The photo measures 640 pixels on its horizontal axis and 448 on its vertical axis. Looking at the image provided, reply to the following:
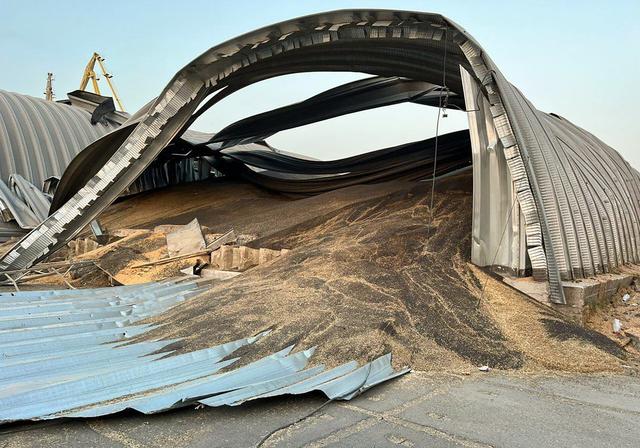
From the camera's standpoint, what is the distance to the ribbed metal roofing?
1939 centimetres

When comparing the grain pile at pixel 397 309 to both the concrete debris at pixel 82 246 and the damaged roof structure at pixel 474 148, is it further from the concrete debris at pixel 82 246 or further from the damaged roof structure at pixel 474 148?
the concrete debris at pixel 82 246

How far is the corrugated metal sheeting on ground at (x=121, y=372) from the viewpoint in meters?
3.65

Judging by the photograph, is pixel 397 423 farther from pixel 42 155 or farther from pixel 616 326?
pixel 42 155

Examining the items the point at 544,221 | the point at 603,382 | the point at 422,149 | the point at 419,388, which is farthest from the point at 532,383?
the point at 422,149

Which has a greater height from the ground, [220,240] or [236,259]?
[220,240]

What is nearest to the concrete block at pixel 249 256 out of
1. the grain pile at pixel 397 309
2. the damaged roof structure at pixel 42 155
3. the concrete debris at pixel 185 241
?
the concrete debris at pixel 185 241

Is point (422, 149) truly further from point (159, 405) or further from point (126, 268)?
point (159, 405)

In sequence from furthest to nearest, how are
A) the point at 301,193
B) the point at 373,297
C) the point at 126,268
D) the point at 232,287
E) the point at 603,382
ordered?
the point at 301,193 < the point at 126,268 < the point at 232,287 < the point at 373,297 < the point at 603,382

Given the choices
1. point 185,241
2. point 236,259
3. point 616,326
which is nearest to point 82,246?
point 185,241

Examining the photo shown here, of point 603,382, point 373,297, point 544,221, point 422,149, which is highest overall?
point 422,149

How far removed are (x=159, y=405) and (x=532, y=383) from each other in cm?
332

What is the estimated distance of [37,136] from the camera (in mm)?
20875

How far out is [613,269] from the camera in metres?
8.70

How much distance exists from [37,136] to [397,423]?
22147mm
